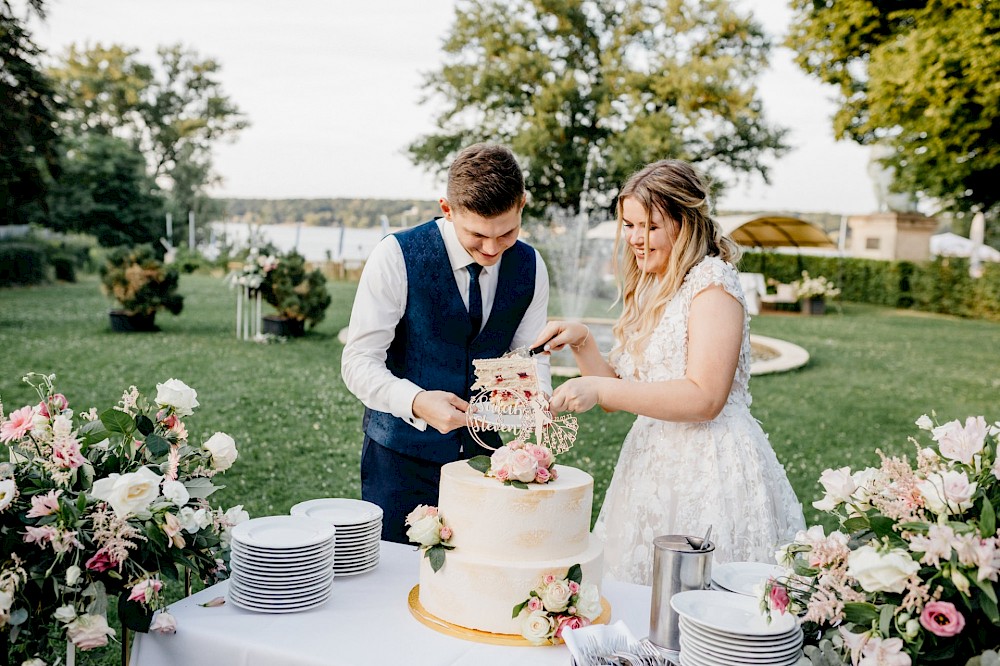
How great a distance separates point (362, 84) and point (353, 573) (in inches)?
755

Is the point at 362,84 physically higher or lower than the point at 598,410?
higher

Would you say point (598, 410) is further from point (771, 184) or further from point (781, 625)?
point (771, 184)

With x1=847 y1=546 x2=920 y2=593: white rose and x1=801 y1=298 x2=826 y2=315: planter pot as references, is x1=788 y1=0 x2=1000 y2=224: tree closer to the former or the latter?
x1=801 y1=298 x2=826 y2=315: planter pot

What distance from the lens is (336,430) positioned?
8.16 m

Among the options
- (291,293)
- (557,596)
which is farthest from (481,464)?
(291,293)

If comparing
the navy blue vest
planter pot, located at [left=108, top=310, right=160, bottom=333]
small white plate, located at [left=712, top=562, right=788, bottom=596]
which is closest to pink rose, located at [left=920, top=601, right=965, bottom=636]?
small white plate, located at [left=712, top=562, right=788, bottom=596]

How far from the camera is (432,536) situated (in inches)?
79.2

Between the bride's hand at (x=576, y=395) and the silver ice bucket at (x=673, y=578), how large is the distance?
0.54m

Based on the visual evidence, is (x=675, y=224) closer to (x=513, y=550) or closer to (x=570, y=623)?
(x=513, y=550)

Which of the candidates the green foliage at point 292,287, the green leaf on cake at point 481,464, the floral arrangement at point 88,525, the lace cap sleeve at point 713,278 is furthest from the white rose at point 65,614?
the green foliage at point 292,287

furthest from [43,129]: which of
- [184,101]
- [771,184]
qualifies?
[184,101]

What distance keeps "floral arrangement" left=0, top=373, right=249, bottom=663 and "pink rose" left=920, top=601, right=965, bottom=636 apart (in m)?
1.49

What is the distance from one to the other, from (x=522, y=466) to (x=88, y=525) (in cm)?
96

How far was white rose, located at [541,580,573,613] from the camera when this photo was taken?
190 cm
